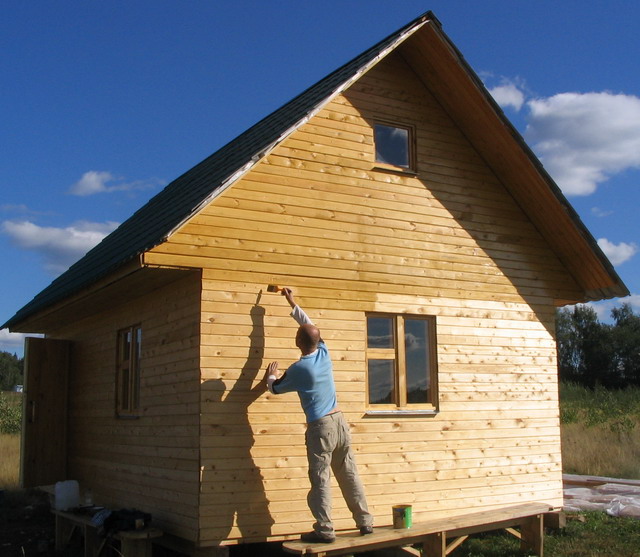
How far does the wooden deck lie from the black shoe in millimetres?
76

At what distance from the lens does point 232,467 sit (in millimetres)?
8805

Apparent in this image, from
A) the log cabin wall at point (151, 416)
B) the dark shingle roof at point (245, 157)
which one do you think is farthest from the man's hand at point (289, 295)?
the dark shingle roof at point (245, 157)

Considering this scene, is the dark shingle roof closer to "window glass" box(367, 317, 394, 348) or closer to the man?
the man

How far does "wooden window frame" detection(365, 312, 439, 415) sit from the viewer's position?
33.4 ft

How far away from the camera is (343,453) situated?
8688mm

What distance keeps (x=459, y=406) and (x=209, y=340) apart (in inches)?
152

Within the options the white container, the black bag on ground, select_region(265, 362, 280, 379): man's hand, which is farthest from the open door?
select_region(265, 362, 280, 379): man's hand

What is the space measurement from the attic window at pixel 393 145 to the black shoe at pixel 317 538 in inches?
201

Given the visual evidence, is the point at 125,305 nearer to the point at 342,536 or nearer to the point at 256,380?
the point at 256,380

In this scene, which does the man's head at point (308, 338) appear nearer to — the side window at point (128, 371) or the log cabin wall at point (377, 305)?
the log cabin wall at point (377, 305)

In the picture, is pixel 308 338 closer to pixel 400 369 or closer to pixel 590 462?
pixel 400 369

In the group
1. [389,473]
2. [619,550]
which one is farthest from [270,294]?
[619,550]

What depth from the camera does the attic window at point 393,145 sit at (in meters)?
10.9

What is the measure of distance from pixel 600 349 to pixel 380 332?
44842mm
